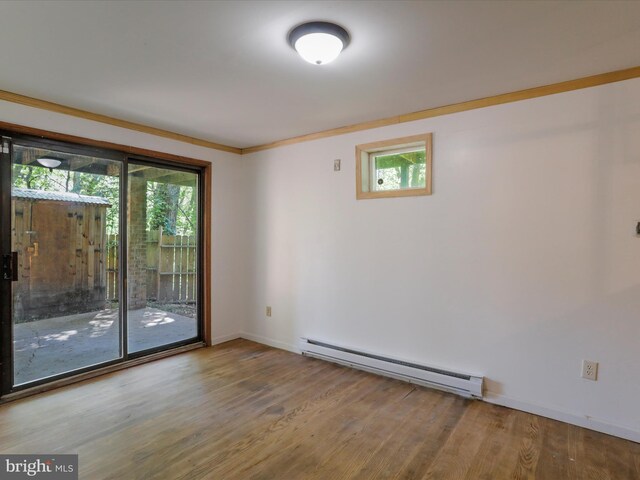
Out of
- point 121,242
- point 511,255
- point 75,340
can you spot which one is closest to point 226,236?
point 121,242

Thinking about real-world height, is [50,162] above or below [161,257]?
above

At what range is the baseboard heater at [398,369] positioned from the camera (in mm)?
2748

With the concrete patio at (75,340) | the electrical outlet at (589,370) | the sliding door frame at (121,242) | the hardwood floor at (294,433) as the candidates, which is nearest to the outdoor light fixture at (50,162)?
the sliding door frame at (121,242)

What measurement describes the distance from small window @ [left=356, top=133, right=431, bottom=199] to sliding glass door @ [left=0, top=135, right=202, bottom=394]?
2.01 metres

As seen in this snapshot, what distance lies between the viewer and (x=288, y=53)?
202 cm

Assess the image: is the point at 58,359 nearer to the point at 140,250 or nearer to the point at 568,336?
the point at 140,250

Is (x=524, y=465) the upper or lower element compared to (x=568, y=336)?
lower

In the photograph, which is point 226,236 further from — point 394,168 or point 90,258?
point 394,168

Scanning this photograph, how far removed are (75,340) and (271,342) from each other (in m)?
1.95

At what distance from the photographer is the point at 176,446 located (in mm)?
2111

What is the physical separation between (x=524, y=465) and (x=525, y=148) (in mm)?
2105

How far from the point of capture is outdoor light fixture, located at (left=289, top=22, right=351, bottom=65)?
1.75 meters

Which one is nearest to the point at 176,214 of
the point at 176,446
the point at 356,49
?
the point at 176,446

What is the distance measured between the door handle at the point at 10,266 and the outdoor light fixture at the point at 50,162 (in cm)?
77
